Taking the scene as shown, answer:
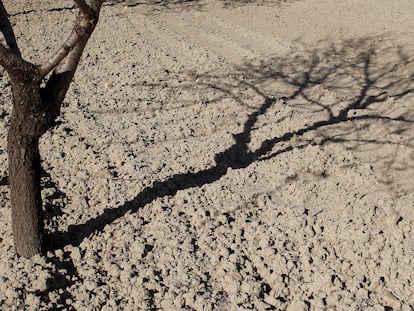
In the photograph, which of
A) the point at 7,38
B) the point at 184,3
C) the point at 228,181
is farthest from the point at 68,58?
the point at 184,3

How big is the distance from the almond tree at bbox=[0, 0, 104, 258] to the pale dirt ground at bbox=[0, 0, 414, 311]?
29 cm

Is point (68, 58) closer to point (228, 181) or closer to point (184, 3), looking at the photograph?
point (228, 181)

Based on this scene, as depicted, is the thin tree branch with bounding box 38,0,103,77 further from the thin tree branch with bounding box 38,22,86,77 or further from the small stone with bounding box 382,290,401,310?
the small stone with bounding box 382,290,401,310

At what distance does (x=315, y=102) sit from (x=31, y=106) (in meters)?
3.72

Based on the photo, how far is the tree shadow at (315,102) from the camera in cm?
438

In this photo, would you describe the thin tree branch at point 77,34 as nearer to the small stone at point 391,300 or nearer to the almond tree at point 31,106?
the almond tree at point 31,106

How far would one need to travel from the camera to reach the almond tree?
2836 millimetres

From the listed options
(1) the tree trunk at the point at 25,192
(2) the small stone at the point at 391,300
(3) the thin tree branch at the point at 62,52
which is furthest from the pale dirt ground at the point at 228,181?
(3) the thin tree branch at the point at 62,52

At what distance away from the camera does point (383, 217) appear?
12.9 feet

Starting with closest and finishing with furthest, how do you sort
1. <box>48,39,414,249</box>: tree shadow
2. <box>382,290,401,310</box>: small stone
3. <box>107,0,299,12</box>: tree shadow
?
<box>382,290,401,310</box>: small stone, <box>48,39,414,249</box>: tree shadow, <box>107,0,299,12</box>: tree shadow

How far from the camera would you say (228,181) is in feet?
14.5

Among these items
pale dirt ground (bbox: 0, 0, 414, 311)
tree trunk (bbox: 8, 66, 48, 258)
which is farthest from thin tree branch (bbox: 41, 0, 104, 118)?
pale dirt ground (bbox: 0, 0, 414, 311)

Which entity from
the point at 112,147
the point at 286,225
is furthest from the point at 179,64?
the point at 286,225

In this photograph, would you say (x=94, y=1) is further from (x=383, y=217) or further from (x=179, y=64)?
(x=179, y=64)
